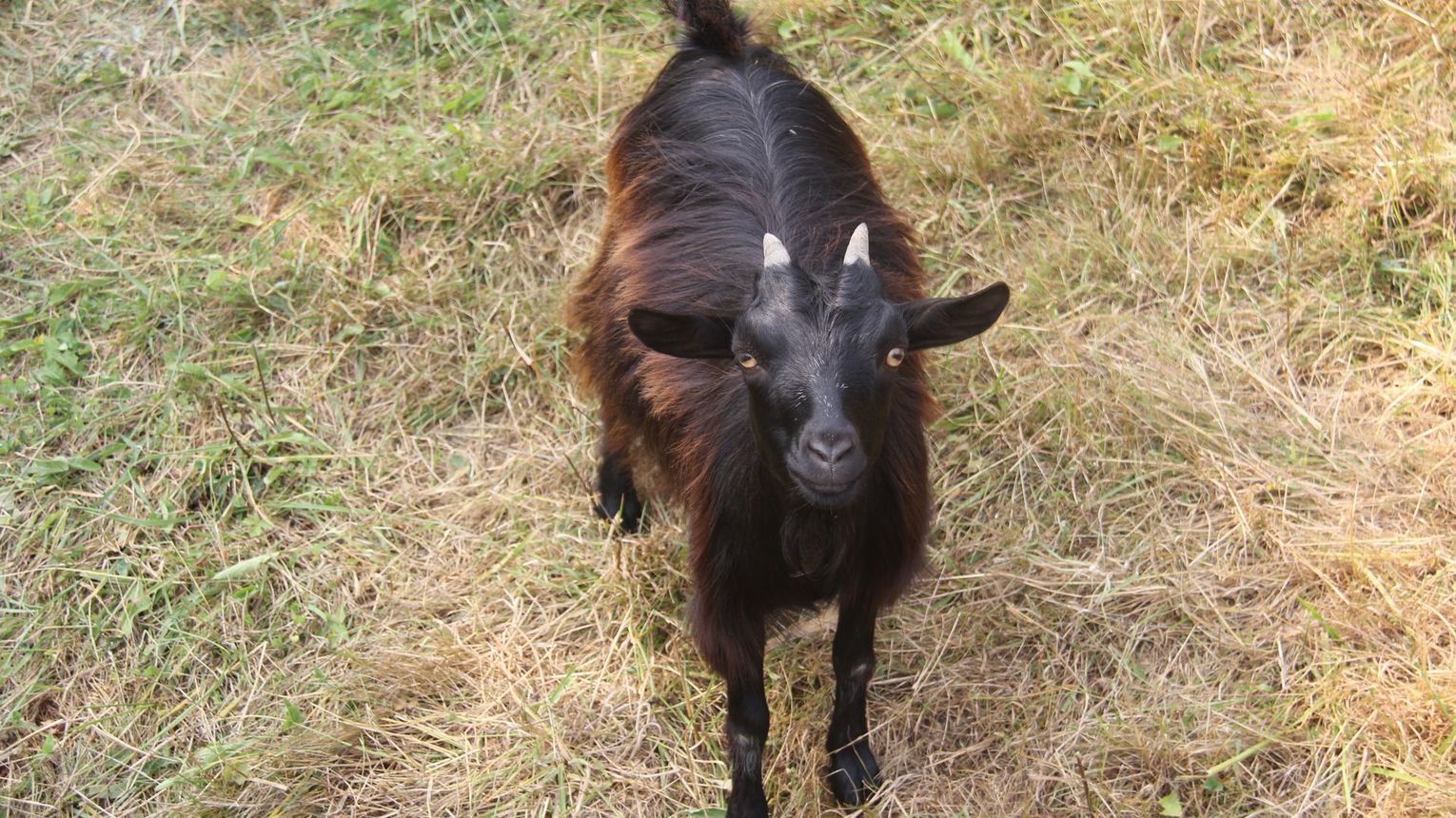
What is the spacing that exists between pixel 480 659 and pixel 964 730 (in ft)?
6.00

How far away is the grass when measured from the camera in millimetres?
4566

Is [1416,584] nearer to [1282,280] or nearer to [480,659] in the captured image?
[1282,280]

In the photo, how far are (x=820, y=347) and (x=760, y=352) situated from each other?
0.17m

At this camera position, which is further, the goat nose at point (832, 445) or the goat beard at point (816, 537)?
the goat beard at point (816, 537)

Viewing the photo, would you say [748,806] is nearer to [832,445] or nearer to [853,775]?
[853,775]

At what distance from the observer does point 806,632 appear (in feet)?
16.2

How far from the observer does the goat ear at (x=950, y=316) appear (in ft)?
12.0

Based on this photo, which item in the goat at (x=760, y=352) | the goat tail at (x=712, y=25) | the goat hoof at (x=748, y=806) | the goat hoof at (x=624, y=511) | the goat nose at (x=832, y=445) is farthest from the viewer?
the goat hoof at (x=624, y=511)

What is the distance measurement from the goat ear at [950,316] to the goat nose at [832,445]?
519 millimetres

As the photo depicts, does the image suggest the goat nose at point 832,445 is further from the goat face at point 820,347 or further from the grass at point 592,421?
the grass at point 592,421

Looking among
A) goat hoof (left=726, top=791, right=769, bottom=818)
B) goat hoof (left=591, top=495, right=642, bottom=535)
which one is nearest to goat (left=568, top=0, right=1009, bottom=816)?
goat hoof (left=726, top=791, right=769, bottom=818)

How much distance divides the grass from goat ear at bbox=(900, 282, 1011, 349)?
4.92 ft

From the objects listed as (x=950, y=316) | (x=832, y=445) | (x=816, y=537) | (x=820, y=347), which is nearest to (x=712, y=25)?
(x=950, y=316)

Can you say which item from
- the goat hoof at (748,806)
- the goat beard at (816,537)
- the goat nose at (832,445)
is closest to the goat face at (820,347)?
the goat nose at (832,445)
